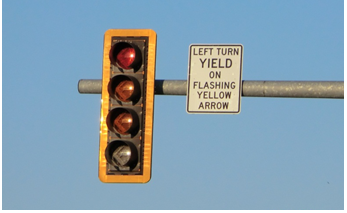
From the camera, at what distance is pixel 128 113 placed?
8.31m

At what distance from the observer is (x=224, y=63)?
8.58 metres

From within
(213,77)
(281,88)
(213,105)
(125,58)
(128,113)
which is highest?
(125,58)

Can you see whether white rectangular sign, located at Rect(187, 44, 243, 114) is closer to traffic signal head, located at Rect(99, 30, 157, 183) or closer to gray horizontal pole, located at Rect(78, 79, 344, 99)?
gray horizontal pole, located at Rect(78, 79, 344, 99)

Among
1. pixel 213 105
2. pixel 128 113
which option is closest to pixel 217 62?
pixel 213 105

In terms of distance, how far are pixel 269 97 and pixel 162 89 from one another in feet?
3.93

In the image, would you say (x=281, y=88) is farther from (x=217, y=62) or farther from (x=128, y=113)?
(x=128, y=113)

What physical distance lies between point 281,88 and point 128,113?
167 centimetres

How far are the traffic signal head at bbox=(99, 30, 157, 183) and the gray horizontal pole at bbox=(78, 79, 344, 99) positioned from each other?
27 cm

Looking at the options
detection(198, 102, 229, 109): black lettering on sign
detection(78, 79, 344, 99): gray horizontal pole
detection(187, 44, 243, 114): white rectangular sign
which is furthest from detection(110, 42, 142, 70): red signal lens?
detection(198, 102, 229, 109): black lettering on sign

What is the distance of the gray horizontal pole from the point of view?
8.08 metres

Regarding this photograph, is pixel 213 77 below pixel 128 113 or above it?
above

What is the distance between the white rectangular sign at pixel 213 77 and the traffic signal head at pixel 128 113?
1.66ft

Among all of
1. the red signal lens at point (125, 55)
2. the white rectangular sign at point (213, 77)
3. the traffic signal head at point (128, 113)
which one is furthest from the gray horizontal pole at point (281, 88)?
the red signal lens at point (125, 55)

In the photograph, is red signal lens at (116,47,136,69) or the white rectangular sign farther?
the white rectangular sign
